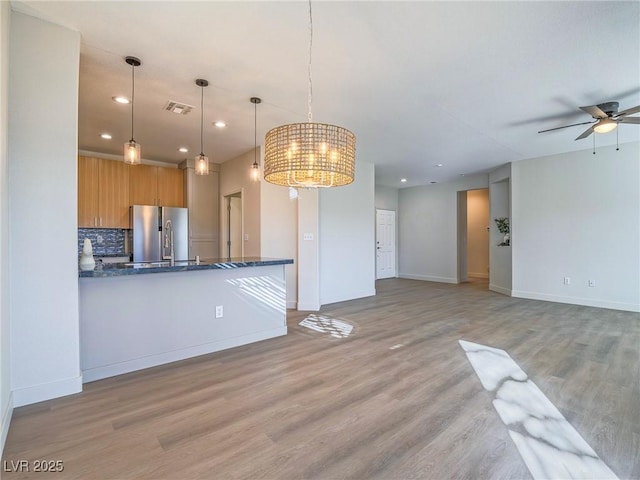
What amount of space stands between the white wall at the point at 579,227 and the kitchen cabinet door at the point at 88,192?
8152mm

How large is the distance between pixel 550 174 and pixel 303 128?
6059 millimetres

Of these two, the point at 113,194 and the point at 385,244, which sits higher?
the point at 113,194

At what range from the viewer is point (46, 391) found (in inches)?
91.6

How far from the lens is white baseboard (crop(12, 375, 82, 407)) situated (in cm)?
223

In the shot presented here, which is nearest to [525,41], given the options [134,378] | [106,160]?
[134,378]

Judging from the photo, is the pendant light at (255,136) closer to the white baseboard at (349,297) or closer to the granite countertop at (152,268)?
the granite countertop at (152,268)

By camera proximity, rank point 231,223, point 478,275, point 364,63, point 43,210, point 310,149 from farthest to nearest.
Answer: point 478,275, point 231,223, point 364,63, point 43,210, point 310,149

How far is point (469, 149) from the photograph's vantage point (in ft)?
18.3

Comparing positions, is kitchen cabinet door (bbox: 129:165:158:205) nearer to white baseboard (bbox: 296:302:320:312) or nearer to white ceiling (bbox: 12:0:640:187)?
white ceiling (bbox: 12:0:640:187)

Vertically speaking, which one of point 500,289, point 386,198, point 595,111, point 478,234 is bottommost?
point 500,289

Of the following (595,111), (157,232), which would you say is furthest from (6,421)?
(595,111)

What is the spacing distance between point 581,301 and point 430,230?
3.95m

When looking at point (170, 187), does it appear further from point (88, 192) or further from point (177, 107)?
point (177, 107)

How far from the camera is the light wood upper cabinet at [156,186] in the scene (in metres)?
5.92
